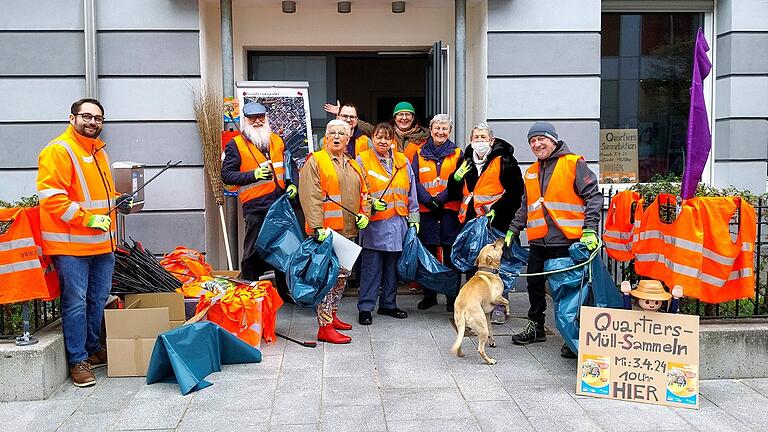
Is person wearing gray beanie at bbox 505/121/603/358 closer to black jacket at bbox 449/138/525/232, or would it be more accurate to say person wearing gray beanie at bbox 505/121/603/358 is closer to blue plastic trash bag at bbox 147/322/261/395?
black jacket at bbox 449/138/525/232

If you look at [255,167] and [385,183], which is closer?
[385,183]

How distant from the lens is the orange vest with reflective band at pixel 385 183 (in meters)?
6.48

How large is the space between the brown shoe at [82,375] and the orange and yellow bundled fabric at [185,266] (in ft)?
3.99

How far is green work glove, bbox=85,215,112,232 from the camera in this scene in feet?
15.9

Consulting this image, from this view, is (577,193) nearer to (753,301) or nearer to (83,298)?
(753,301)

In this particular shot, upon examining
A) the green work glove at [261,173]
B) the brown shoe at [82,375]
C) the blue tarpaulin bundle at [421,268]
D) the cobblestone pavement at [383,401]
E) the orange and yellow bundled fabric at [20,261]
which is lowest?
the cobblestone pavement at [383,401]

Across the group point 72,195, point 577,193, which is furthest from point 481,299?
point 72,195

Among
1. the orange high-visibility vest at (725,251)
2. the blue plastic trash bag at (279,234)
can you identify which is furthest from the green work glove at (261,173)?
the orange high-visibility vest at (725,251)

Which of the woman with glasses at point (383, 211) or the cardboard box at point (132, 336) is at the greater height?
the woman with glasses at point (383, 211)

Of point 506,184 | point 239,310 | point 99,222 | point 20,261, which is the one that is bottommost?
point 239,310

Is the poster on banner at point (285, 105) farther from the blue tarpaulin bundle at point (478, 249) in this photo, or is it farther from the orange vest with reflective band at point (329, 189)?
the blue tarpaulin bundle at point (478, 249)

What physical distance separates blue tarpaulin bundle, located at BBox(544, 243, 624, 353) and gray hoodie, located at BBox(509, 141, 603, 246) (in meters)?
0.20

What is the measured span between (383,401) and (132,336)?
1.87m

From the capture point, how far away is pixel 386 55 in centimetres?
902
